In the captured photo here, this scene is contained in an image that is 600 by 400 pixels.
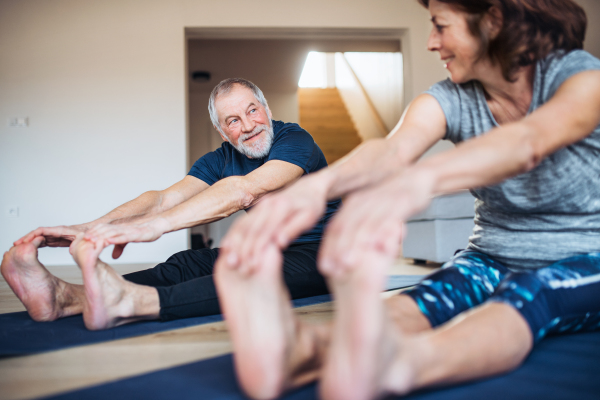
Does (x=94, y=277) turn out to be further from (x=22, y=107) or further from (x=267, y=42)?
(x=267, y=42)

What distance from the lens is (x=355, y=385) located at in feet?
1.68

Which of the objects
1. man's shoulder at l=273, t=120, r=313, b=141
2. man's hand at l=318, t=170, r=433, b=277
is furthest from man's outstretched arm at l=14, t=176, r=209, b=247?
man's hand at l=318, t=170, r=433, b=277

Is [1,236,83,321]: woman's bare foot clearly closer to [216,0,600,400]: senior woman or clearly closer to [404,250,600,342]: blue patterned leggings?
[216,0,600,400]: senior woman

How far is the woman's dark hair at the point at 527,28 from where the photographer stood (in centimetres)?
89

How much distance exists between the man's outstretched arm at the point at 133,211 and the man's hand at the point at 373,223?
988 mm

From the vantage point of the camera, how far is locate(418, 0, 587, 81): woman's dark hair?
89 centimetres

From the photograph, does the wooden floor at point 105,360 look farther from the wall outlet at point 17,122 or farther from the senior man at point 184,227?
the wall outlet at point 17,122

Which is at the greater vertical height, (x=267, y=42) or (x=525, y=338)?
(x=267, y=42)

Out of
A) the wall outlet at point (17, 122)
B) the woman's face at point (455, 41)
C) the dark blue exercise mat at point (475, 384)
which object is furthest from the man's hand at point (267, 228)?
the wall outlet at point (17, 122)

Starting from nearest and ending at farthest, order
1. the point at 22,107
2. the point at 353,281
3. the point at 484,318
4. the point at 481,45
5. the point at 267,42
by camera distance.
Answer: the point at 353,281 < the point at 484,318 < the point at 481,45 < the point at 22,107 < the point at 267,42

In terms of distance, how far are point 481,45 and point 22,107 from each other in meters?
4.24

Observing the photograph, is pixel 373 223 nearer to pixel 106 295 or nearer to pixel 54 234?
pixel 106 295

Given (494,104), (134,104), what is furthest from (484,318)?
(134,104)

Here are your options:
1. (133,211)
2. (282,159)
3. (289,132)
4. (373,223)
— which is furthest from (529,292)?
(133,211)
